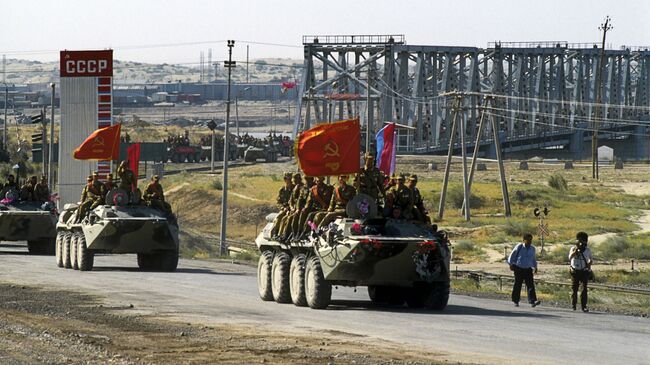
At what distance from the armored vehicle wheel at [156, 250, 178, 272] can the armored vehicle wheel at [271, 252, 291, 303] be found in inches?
418

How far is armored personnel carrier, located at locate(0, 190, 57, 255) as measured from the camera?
150 feet

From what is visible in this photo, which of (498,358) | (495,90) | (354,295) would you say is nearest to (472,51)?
(495,90)

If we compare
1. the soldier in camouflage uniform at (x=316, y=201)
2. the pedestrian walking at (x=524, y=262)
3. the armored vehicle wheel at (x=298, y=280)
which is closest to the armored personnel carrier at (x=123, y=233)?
the armored vehicle wheel at (x=298, y=280)

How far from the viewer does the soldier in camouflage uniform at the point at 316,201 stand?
2750 cm

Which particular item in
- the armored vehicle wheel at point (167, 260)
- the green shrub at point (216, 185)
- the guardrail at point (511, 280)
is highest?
the green shrub at point (216, 185)

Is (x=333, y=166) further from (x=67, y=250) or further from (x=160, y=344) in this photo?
(x=67, y=250)

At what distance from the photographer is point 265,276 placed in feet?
95.0

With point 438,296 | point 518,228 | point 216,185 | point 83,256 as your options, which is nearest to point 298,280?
point 438,296

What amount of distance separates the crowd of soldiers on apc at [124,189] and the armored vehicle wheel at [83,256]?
28.4 inches

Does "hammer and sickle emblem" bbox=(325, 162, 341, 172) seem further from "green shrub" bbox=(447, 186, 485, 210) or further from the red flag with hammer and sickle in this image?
"green shrub" bbox=(447, 186, 485, 210)

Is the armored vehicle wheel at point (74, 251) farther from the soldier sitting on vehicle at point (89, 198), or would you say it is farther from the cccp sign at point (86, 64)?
the cccp sign at point (86, 64)

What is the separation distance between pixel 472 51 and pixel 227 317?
127 metres

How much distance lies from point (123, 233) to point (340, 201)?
38.0 ft

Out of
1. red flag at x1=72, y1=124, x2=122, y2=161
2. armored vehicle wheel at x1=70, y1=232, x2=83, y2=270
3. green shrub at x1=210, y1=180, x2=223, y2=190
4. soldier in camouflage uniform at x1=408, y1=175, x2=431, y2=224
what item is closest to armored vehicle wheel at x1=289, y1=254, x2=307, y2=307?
soldier in camouflage uniform at x1=408, y1=175, x2=431, y2=224
